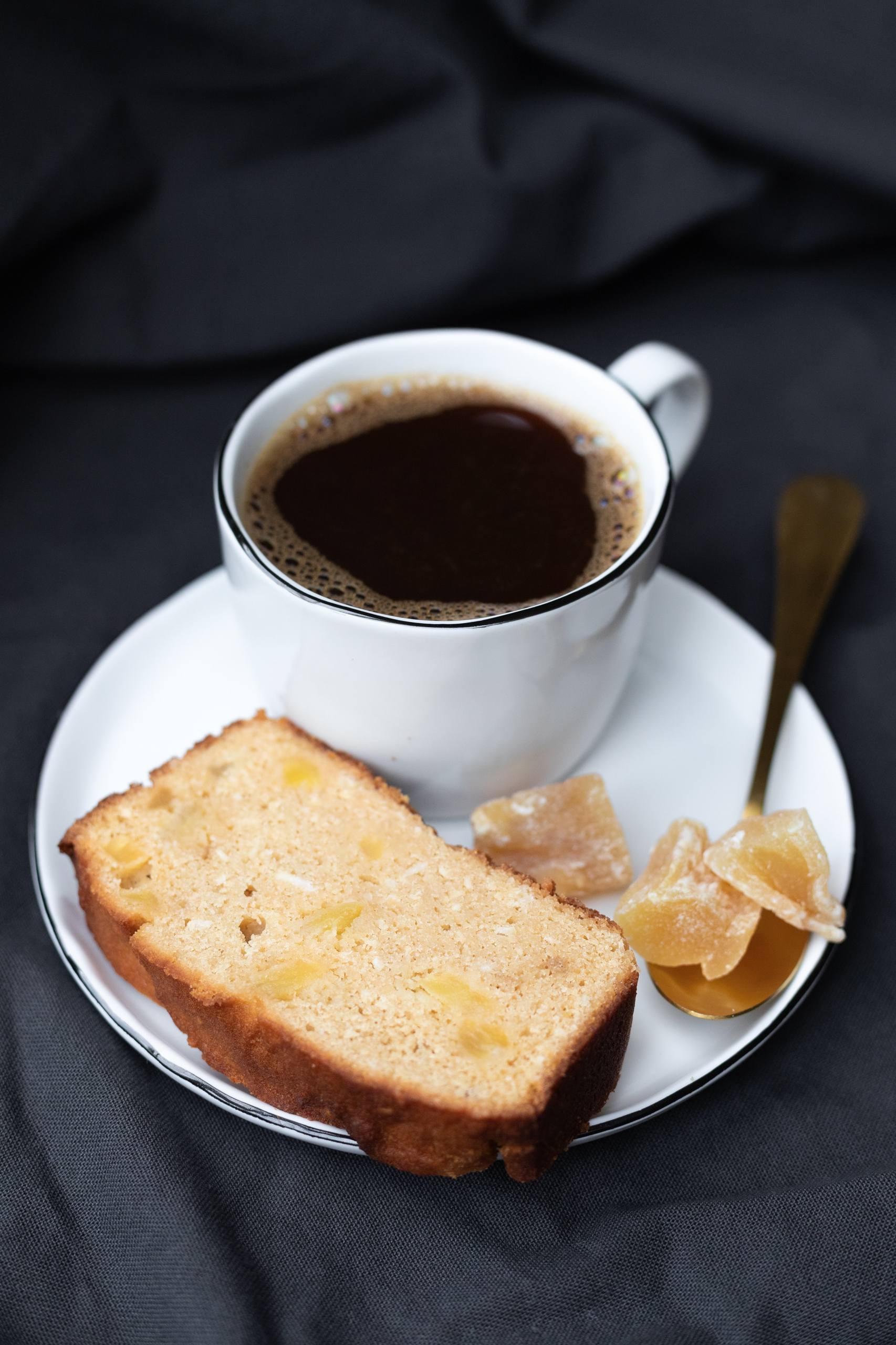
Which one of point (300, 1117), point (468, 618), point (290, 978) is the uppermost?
point (468, 618)

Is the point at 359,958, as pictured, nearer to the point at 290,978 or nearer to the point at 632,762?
the point at 290,978

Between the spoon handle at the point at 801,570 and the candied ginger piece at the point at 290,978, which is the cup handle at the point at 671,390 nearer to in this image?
the spoon handle at the point at 801,570

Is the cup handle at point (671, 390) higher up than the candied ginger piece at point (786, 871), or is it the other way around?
the cup handle at point (671, 390)

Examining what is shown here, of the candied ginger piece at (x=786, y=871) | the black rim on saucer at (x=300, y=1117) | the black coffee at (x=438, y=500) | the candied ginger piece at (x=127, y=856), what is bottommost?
the black rim on saucer at (x=300, y=1117)

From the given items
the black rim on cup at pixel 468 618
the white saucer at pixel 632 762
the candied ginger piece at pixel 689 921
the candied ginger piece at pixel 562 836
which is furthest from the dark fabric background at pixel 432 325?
the black rim on cup at pixel 468 618

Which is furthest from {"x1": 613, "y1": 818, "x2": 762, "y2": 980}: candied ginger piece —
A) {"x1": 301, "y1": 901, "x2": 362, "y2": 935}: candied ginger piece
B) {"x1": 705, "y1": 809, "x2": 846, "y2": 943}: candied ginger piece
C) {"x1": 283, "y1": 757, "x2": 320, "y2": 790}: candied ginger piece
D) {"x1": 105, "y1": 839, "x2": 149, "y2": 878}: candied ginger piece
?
{"x1": 105, "y1": 839, "x2": 149, "y2": 878}: candied ginger piece

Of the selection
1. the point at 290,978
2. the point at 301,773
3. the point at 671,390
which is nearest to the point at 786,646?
the point at 671,390

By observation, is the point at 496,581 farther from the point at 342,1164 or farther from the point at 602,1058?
the point at 342,1164
